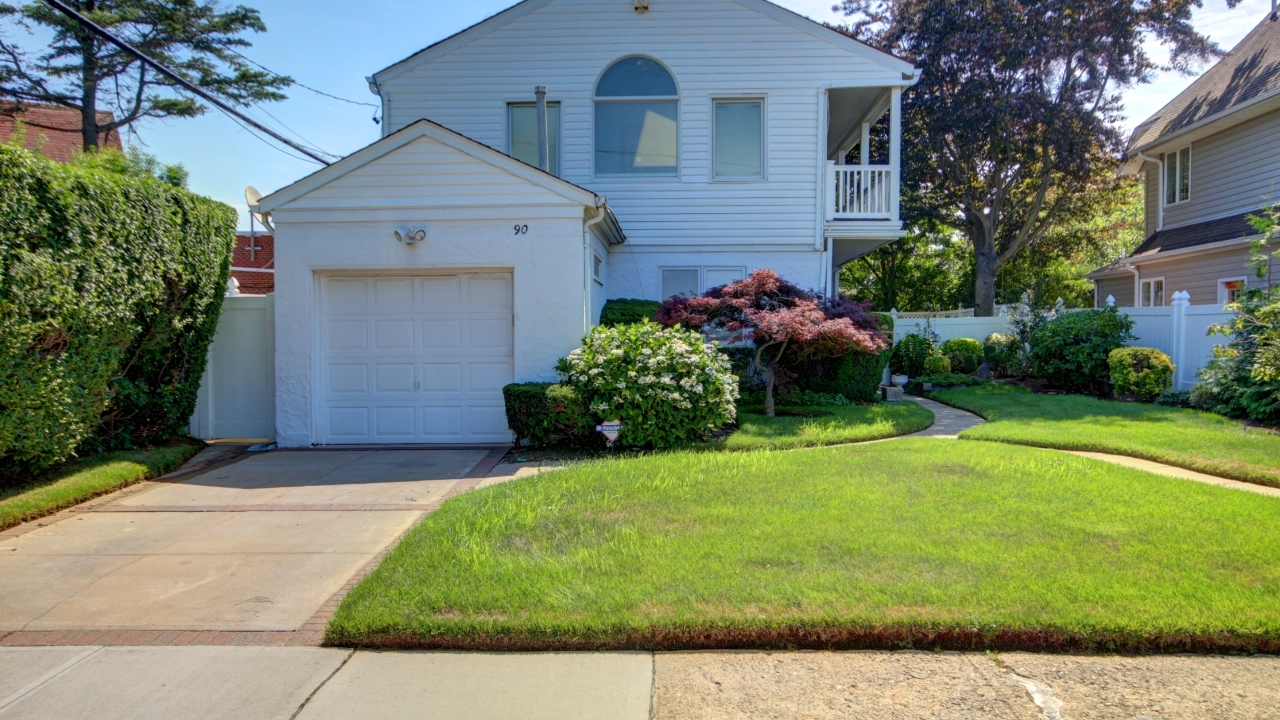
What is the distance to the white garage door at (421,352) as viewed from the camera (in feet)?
34.4

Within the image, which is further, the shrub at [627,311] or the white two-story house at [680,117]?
the white two-story house at [680,117]

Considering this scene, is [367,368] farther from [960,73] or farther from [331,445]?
[960,73]

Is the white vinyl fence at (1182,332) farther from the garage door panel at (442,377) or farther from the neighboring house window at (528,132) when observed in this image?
the garage door panel at (442,377)

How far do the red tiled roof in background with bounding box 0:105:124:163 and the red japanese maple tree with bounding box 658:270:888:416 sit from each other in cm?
1710

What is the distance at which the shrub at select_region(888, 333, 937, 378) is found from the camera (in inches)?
687

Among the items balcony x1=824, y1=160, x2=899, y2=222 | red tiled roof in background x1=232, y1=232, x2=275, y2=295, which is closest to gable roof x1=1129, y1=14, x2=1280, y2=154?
balcony x1=824, y1=160, x2=899, y2=222

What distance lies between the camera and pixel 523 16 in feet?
45.5

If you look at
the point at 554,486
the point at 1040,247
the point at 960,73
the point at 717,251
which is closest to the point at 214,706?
the point at 554,486

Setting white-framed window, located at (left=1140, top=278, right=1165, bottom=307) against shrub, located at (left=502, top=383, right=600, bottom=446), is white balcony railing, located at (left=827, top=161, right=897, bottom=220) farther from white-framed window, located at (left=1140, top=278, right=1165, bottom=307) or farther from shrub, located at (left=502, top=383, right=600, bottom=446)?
white-framed window, located at (left=1140, top=278, right=1165, bottom=307)

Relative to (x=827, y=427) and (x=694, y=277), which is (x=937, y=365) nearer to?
(x=694, y=277)

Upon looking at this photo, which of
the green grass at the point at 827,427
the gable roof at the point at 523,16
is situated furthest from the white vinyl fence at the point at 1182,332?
the gable roof at the point at 523,16

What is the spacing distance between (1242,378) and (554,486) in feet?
32.9

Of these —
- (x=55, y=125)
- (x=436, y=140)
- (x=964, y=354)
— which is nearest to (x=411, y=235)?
(x=436, y=140)

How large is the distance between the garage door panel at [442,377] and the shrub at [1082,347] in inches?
445
